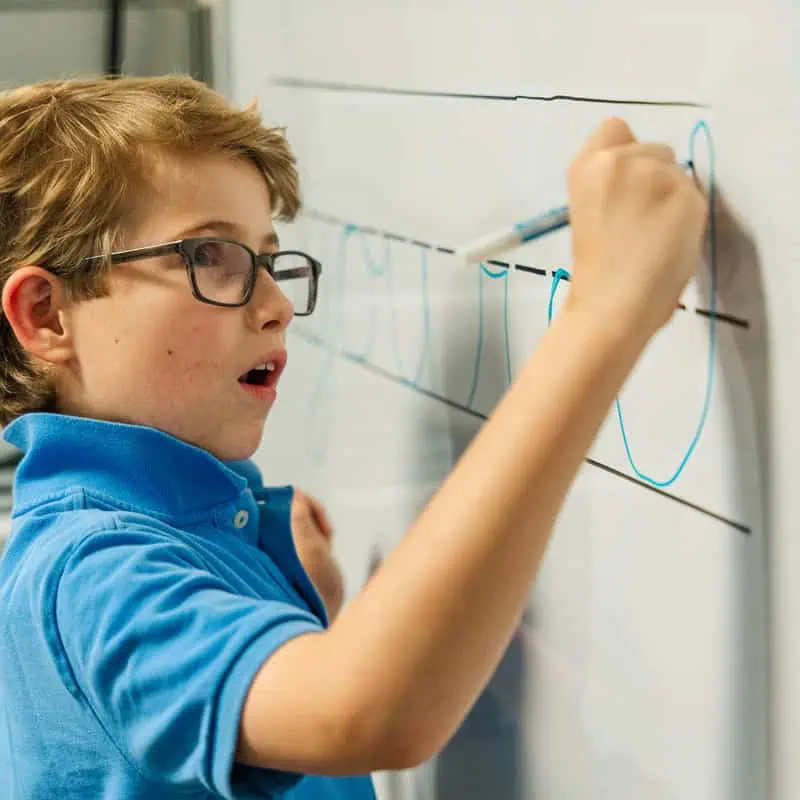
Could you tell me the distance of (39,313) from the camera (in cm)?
66

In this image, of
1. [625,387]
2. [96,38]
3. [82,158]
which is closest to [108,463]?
[82,158]

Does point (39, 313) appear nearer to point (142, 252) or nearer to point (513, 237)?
point (142, 252)

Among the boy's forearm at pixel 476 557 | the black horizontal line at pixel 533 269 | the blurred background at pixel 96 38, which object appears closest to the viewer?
the boy's forearm at pixel 476 557

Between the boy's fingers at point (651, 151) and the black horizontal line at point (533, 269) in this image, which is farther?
the black horizontal line at point (533, 269)

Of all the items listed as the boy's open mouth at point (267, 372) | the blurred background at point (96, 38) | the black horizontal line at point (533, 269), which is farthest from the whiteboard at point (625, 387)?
the blurred background at point (96, 38)

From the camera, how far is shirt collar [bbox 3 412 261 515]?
2.06ft

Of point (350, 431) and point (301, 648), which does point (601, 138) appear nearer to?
point (301, 648)

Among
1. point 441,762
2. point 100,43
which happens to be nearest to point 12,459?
point 100,43

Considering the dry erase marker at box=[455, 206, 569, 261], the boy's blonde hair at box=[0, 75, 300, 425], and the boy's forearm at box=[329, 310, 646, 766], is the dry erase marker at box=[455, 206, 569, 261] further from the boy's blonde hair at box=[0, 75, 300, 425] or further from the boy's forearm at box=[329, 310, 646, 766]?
the boy's blonde hair at box=[0, 75, 300, 425]

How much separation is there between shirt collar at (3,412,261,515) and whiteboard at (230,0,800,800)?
0.18 meters

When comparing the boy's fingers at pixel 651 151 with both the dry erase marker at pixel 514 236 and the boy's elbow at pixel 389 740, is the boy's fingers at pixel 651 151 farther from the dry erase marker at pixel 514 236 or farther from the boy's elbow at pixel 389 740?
the boy's elbow at pixel 389 740

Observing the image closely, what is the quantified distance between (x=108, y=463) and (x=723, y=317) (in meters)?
0.32

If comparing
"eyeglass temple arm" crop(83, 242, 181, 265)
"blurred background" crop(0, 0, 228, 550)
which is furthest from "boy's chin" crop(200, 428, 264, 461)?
"blurred background" crop(0, 0, 228, 550)

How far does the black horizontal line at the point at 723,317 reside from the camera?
49 cm
